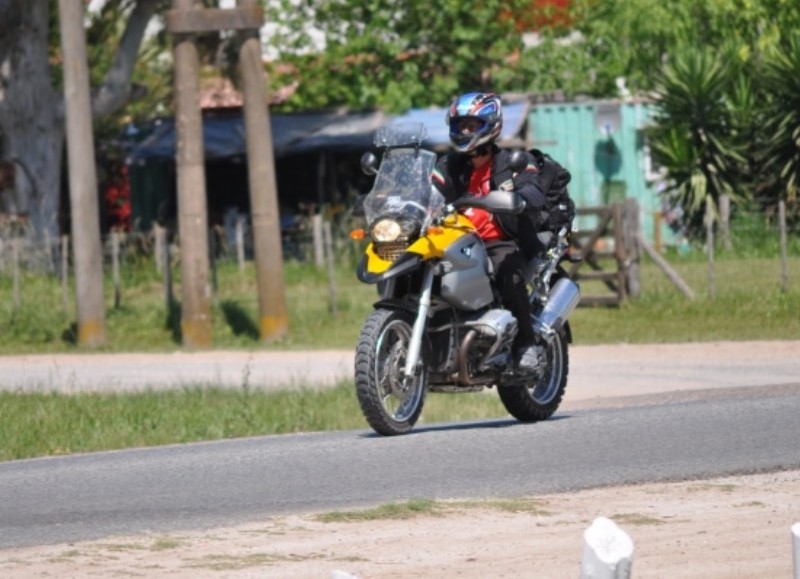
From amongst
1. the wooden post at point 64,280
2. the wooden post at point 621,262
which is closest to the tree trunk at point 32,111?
the wooden post at point 64,280

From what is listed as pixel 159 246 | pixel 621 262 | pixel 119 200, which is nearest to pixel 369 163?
pixel 621 262

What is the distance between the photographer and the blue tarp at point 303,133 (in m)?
38.2

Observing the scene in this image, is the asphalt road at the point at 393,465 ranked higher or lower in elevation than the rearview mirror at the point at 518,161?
lower

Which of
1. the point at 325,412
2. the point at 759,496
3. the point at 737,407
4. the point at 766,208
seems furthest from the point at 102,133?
the point at 759,496

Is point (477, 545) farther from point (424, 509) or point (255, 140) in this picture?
point (255, 140)

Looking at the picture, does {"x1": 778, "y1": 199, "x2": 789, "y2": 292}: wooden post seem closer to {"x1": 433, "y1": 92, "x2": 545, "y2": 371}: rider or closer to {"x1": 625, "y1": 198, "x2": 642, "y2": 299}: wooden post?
{"x1": 625, "y1": 198, "x2": 642, "y2": 299}: wooden post

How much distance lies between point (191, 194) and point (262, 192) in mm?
901

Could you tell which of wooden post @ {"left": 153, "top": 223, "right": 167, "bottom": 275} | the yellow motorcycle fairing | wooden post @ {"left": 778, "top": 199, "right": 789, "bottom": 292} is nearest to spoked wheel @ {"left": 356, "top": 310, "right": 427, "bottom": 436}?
the yellow motorcycle fairing

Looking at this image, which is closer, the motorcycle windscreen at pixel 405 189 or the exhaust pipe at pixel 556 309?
the motorcycle windscreen at pixel 405 189

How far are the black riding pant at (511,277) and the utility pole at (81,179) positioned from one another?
14.2 m

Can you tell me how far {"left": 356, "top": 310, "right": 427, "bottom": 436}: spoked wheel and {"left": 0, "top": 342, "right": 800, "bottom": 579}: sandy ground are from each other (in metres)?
1.89

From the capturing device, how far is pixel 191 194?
2536 cm

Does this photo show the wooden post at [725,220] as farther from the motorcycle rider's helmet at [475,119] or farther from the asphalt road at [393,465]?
the motorcycle rider's helmet at [475,119]

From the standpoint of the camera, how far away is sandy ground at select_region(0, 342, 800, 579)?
7.91 metres
